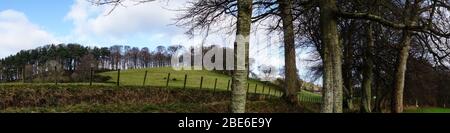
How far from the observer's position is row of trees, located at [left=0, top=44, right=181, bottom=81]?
62625 millimetres

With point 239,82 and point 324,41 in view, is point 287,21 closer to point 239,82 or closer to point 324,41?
point 324,41

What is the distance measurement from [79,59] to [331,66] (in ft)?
250

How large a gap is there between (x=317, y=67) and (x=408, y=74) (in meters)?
7.01

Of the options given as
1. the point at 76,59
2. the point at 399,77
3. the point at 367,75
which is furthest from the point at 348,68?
the point at 76,59

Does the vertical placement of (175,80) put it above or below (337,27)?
below

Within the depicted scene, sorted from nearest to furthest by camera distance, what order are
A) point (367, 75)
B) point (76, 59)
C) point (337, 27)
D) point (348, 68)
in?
point (337, 27)
point (367, 75)
point (348, 68)
point (76, 59)

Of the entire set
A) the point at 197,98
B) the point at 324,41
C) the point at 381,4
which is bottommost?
the point at 197,98

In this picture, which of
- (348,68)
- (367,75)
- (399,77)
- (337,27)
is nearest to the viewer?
(337,27)

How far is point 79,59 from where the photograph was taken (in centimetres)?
8862

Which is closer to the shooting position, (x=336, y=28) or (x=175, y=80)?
(x=336, y=28)

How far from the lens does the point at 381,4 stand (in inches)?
674

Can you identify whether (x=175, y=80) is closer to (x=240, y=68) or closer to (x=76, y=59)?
(x=76, y=59)

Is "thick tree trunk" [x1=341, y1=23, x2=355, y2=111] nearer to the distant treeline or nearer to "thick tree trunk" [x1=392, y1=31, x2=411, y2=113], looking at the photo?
"thick tree trunk" [x1=392, y1=31, x2=411, y2=113]
